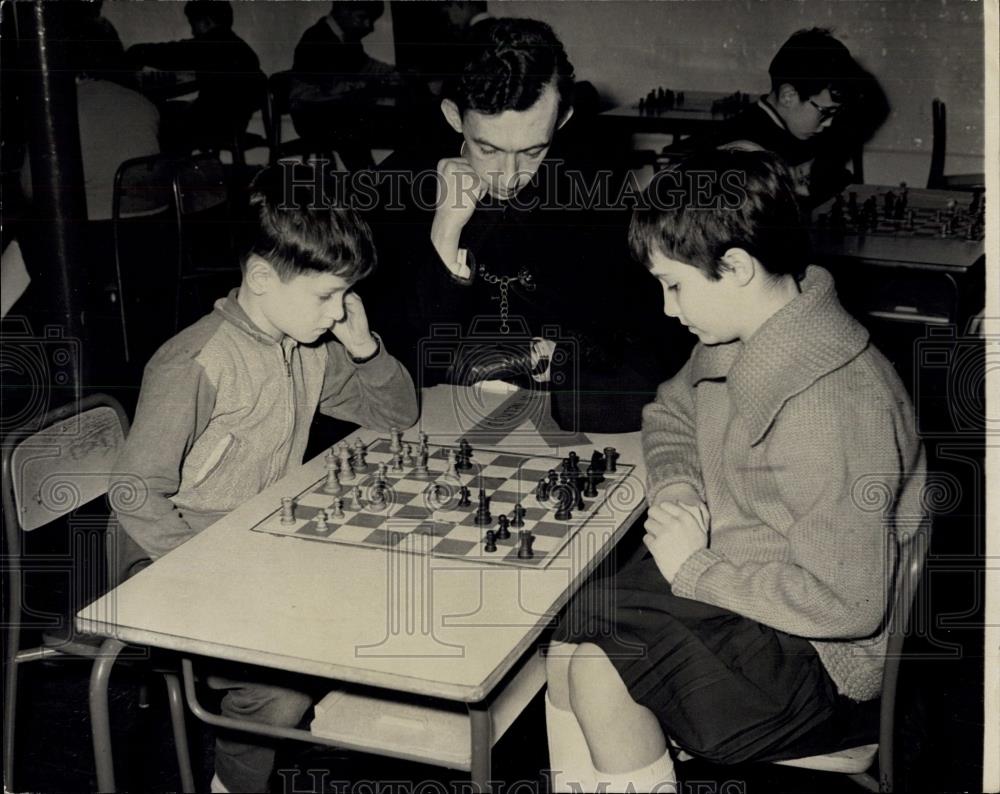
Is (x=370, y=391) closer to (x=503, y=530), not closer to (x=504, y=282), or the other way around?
(x=503, y=530)

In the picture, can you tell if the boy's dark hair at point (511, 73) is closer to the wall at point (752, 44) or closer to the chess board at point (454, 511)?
the chess board at point (454, 511)

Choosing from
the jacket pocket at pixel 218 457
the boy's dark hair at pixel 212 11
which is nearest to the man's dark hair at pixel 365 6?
the boy's dark hair at pixel 212 11

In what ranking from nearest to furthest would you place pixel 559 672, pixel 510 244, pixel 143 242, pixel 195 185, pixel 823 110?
pixel 559 672 → pixel 510 244 → pixel 195 185 → pixel 823 110 → pixel 143 242

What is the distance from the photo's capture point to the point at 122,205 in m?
4.43

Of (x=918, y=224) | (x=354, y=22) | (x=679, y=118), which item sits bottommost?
(x=918, y=224)

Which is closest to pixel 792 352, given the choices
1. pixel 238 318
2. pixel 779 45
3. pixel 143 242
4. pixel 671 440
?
pixel 671 440

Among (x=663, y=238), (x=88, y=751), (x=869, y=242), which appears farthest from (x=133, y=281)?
(x=663, y=238)

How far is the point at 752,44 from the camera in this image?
6.29 metres

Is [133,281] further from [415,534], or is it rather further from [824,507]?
[824,507]

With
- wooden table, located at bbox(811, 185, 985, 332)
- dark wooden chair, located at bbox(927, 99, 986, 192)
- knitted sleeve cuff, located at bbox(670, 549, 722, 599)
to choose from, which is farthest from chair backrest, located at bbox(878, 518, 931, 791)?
dark wooden chair, located at bbox(927, 99, 986, 192)

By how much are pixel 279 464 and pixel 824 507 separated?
119 cm

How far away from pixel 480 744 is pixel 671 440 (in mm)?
856

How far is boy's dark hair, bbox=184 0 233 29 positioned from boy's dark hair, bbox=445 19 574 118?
3.70 metres

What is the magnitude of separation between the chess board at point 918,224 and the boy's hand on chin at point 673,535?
2590 millimetres
